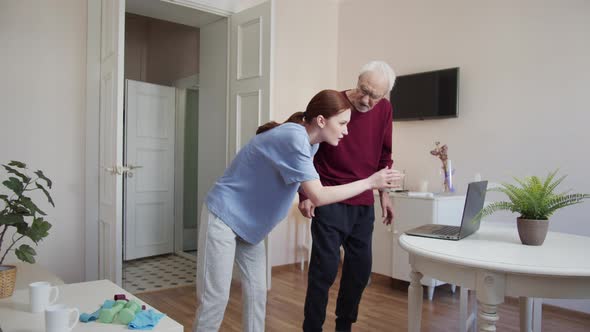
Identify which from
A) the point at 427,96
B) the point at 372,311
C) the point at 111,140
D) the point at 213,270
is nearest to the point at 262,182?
the point at 213,270

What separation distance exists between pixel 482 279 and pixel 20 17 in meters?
3.35

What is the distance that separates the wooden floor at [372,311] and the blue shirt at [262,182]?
1357mm

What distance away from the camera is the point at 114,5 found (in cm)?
303

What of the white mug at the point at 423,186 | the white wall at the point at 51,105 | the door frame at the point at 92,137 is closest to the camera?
the white wall at the point at 51,105

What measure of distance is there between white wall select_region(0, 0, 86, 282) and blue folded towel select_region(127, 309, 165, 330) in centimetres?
230

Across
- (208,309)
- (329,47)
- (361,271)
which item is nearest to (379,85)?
(361,271)

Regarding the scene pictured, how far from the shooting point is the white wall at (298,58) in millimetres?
4527

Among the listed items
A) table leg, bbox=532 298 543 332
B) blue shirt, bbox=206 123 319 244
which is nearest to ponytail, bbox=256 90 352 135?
blue shirt, bbox=206 123 319 244

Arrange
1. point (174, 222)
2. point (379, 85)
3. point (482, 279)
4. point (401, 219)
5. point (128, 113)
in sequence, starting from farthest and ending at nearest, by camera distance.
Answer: point (174, 222)
point (128, 113)
point (401, 219)
point (379, 85)
point (482, 279)

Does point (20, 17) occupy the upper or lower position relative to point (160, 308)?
upper

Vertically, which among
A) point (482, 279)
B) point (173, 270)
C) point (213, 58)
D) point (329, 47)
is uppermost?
point (329, 47)

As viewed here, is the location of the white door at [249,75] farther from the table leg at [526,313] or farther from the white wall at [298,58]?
the table leg at [526,313]

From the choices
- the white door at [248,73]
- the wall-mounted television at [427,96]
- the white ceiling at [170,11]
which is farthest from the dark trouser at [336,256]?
the white ceiling at [170,11]

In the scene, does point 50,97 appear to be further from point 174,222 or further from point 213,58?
point 174,222
